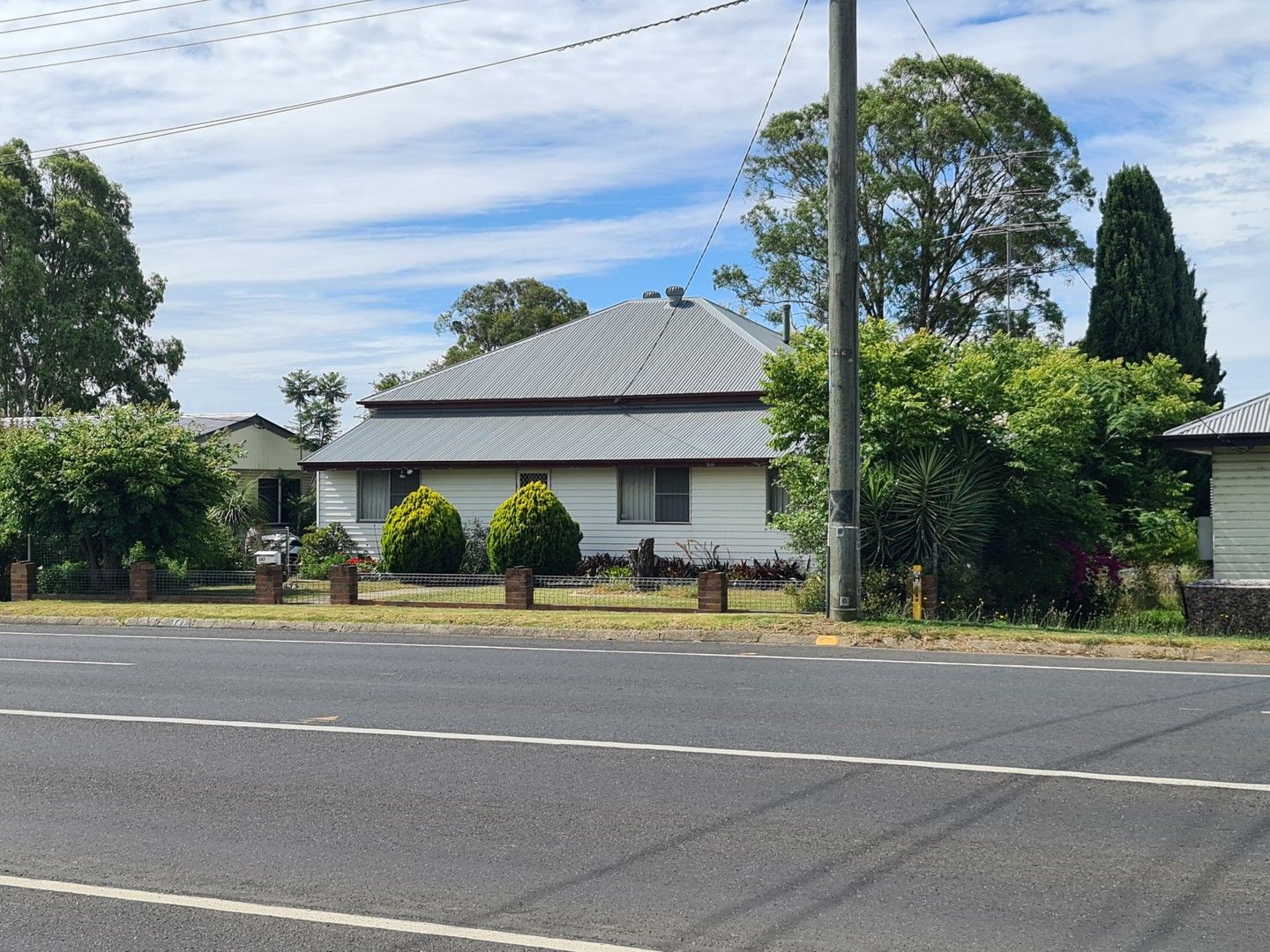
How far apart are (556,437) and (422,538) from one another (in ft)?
15.9

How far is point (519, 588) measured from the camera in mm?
20547

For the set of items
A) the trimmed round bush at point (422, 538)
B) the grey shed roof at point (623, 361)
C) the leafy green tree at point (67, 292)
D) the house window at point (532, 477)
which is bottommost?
the trimmed round bush at point (422, 538)

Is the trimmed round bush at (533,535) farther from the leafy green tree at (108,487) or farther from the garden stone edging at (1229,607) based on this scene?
the garden stone edging at (1229,607)

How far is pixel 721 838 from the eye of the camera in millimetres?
6875

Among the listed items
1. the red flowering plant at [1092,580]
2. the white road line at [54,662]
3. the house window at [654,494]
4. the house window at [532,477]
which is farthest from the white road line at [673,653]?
the house window at [532,477]

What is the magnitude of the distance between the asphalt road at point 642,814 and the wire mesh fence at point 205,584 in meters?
10.3

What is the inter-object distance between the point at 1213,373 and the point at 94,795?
37.1m

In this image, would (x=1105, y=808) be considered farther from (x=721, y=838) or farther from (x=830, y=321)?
(x=830, y=321)

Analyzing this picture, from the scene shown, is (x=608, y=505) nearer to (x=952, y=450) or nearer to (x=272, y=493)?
(x=952, y=450)

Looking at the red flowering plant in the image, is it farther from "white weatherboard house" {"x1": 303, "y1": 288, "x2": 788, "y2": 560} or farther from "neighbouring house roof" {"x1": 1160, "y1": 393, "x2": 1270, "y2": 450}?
"white weatherboard house" {"x1": 303, "y1": 288, "x2": 788, "y2": 560}

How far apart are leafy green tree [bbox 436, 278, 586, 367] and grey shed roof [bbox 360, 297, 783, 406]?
86.9ft

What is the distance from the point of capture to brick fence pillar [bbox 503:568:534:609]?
20.5 m

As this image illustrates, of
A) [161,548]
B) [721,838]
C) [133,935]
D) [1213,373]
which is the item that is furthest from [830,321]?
[1213,373]

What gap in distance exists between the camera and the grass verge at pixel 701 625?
590 inches
